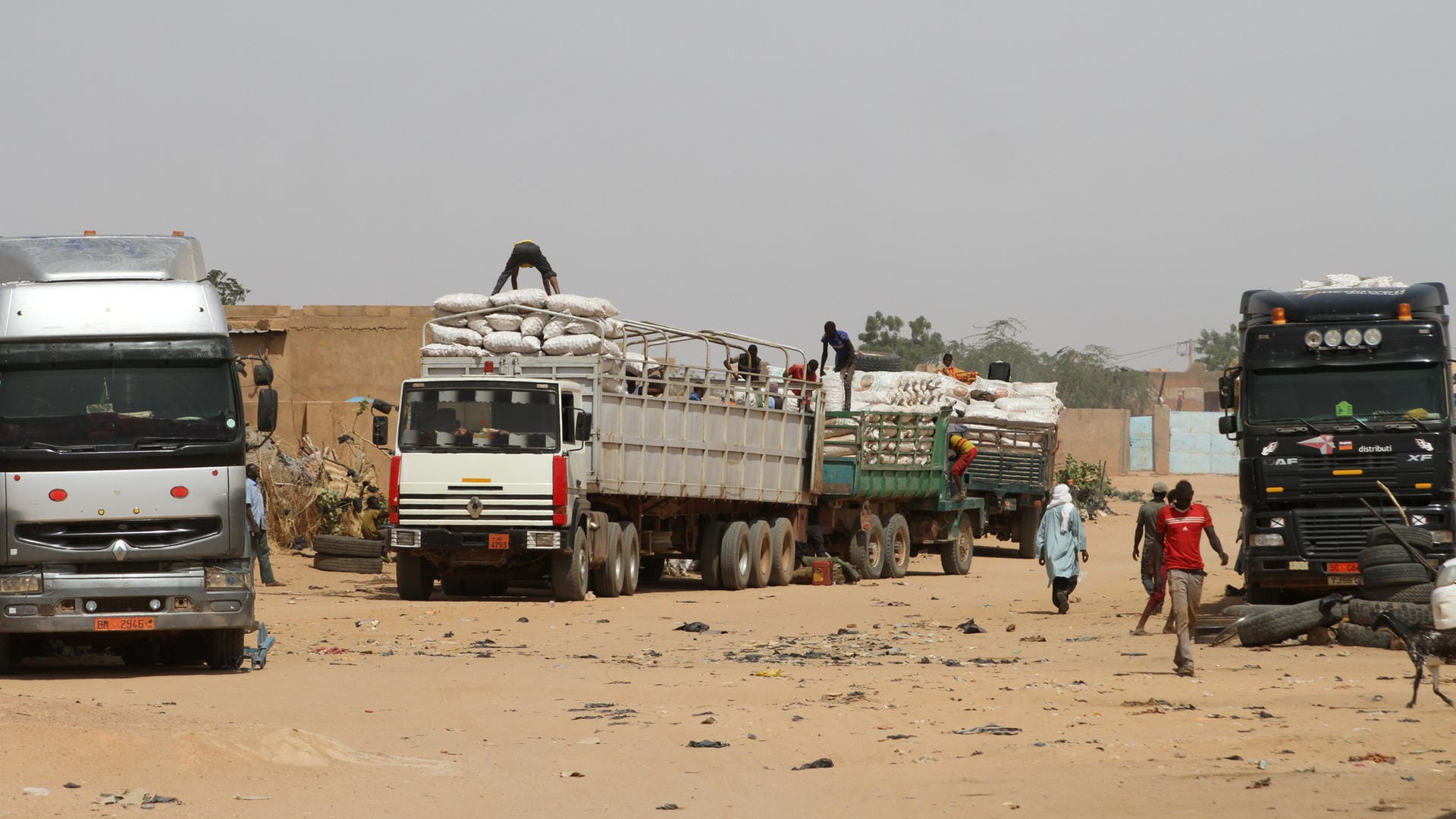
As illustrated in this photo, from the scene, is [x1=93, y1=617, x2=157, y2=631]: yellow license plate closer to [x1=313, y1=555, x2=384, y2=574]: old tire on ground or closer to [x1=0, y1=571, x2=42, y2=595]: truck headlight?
[x1=0, y1=571, x2=42, y2=595]: truck headlight

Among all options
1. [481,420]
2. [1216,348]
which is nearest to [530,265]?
[481,420]

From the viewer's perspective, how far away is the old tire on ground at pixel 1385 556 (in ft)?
49.3

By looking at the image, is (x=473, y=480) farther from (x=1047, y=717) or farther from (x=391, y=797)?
(x=391, y=797)

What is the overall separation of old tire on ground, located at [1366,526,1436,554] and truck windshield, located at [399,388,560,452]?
8.56 metres

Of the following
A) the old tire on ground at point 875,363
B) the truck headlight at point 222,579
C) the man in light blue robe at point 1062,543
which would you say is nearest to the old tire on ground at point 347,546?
the old tire on ground at point 875,363

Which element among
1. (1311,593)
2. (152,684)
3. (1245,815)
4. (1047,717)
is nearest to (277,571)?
(152,684)

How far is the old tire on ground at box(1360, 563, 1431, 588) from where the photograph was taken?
48.7ft

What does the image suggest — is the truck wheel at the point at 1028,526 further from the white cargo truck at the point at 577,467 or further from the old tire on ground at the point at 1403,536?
the old tire on ground at the point at 1403,536

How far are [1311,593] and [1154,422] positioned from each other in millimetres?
41970

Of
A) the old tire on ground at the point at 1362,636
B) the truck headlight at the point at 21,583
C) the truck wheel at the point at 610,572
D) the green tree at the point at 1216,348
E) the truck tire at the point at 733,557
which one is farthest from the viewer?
the green tree at the point at 1216,348

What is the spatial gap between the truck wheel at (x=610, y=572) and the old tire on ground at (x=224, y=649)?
25.7 feet

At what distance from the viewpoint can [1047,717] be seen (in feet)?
35.0

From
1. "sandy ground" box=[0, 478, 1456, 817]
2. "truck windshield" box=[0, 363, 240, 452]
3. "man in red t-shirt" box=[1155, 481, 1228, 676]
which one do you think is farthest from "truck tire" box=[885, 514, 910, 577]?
"truck windshield" box=[0, 363, 240, 452]

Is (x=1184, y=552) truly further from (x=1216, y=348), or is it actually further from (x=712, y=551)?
(x=1216, y=348)
